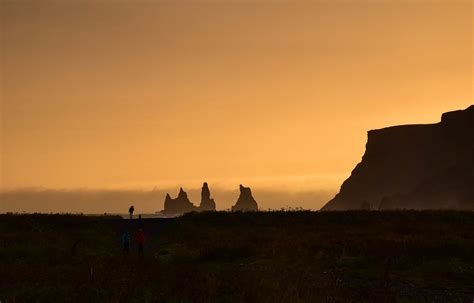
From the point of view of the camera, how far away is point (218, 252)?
31.4 m

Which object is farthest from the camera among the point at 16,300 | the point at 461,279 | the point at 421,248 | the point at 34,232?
the point at 34,232

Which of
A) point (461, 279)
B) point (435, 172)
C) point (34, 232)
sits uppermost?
point (435, 172)

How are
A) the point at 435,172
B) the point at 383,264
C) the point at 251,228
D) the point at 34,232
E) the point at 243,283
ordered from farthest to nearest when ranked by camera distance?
1. the point at 435,172
2. the point at 251,228
3. the point at 34,232
4. the point at 383,264
5. the point at 243,283

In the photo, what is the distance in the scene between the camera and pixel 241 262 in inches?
1133

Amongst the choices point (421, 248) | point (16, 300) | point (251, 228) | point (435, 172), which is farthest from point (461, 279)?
point (435, 172)

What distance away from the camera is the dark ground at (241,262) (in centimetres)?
1828

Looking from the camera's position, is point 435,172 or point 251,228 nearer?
point 251,228

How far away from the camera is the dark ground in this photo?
18.3 m

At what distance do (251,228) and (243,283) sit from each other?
29518mm

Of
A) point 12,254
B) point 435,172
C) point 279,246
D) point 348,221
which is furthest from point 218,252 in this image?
point 435,172

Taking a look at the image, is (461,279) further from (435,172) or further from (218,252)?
(435,172)

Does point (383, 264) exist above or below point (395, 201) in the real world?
below

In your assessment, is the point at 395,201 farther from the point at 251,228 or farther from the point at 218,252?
the point at 218,252

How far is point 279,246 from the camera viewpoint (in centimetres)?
3266
